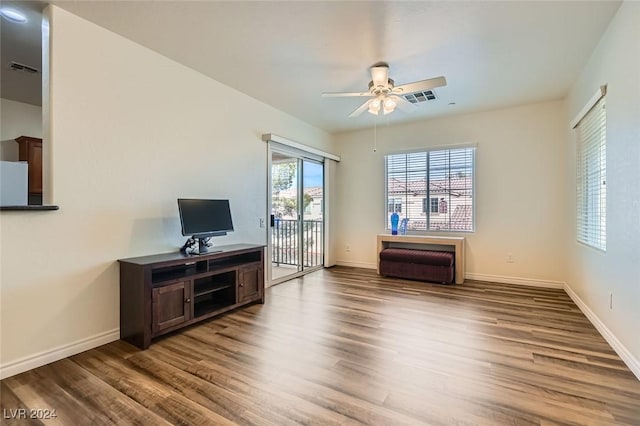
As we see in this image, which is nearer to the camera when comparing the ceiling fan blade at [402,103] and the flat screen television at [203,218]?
the flat screen television at [203,218]

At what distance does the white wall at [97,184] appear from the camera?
7.45 feet

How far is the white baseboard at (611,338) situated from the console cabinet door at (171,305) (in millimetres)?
3486

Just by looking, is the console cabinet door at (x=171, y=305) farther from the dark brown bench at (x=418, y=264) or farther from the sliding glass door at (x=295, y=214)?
the dark brown bench at (x=418, y=264)

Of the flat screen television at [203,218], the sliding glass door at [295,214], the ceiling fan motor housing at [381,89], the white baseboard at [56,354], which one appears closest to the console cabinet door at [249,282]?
the flat screen television at [203,218]

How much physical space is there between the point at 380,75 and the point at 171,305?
2999mm

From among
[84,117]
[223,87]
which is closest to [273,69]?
[223,87]

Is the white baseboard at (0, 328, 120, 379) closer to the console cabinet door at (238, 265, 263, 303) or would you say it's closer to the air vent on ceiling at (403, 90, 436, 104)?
the console cabinet door at (238, 265, 263, 303)

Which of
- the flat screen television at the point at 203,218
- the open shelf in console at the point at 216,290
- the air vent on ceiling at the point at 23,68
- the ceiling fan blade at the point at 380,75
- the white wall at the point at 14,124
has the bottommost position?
the open shelf in console at the point at 216,290

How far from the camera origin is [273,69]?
134 inches

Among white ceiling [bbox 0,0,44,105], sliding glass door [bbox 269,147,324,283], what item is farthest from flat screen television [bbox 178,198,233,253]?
white ceiling [bbox 0,0,44,105]

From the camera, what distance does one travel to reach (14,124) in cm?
414

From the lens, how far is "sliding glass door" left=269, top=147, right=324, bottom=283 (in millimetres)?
4992

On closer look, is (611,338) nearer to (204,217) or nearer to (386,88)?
(386,88)

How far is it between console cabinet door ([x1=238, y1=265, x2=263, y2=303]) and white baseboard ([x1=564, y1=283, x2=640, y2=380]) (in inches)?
131
